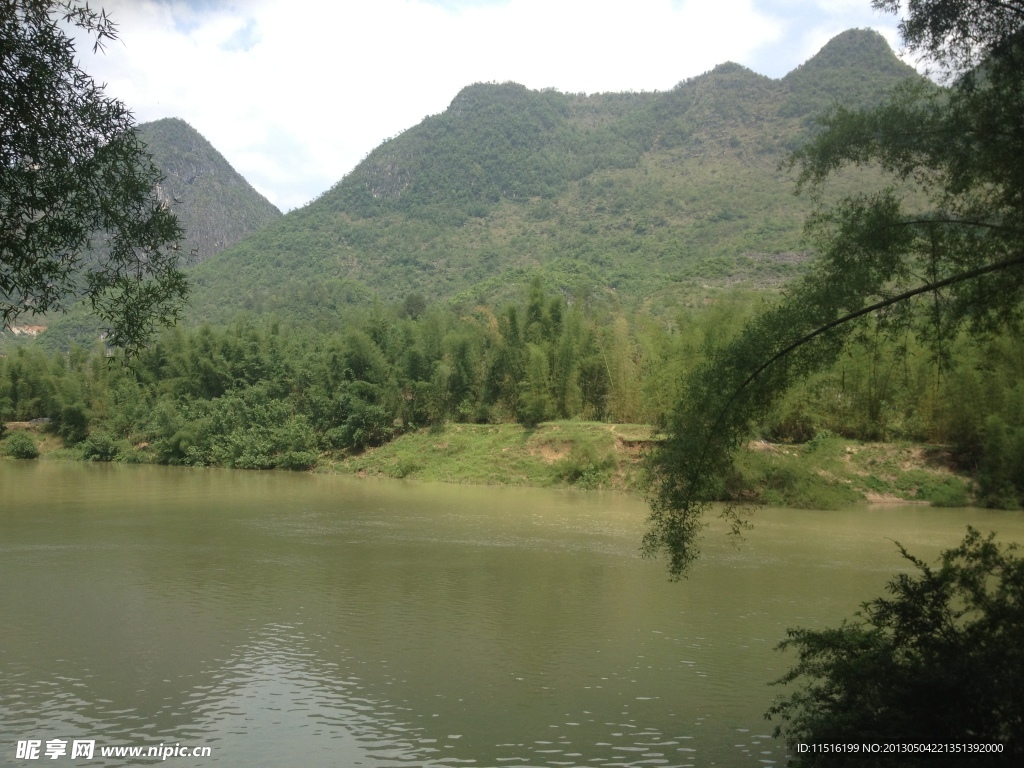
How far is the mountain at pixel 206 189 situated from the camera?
134 meters

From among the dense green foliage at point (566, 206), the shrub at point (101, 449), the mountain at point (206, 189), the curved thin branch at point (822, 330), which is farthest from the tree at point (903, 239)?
the mountain at point (206, 189)

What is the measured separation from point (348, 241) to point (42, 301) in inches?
3564

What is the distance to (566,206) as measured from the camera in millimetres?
96375

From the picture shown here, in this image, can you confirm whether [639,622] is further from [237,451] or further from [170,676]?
[237,451]

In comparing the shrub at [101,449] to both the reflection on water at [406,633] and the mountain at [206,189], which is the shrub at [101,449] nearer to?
the reflection on water at [406,633]

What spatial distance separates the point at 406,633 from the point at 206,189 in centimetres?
14624

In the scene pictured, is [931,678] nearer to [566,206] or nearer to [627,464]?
[627,464]

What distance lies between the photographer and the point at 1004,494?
26656 mm

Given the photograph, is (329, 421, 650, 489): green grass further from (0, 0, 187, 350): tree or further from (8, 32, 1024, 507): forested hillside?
(0, 0, 187, 350): tree

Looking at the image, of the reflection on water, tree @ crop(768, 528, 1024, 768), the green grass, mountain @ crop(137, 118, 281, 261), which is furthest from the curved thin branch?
mountain @ crop(137, 118, 281, 261)

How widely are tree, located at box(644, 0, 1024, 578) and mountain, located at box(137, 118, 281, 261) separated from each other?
131 meters

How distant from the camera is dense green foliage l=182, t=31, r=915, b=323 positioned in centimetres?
7138

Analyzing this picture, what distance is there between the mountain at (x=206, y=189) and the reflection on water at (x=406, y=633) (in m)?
121

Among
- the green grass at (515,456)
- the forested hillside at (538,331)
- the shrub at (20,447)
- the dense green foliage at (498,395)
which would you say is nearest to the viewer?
the dense green foliage at (498,395)
